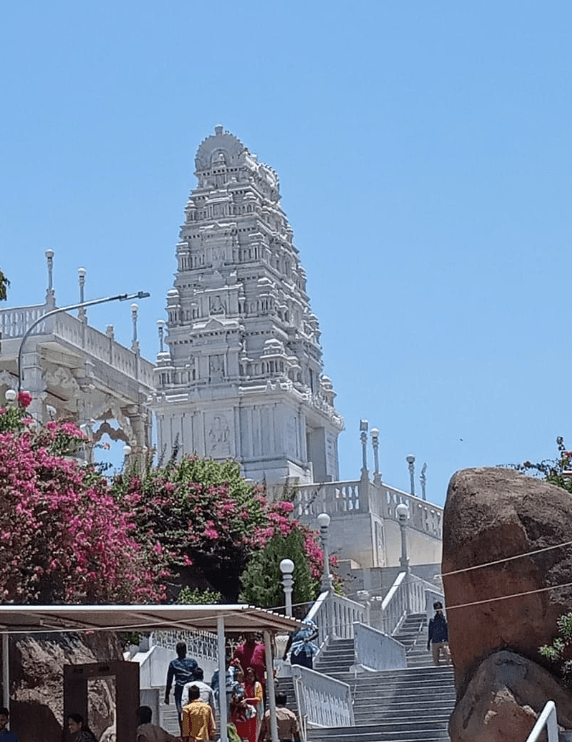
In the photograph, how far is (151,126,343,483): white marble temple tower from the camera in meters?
54.8

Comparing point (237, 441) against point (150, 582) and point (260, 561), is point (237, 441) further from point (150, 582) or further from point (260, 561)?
point (150, 582)

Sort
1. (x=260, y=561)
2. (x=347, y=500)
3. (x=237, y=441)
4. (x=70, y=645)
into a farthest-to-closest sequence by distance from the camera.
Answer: (x=237, y=441), (x=347, y=500), (x=260, y=561), (x=70, y=645)

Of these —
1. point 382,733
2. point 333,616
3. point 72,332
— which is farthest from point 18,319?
point 382,733

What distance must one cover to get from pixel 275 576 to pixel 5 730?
699 inches

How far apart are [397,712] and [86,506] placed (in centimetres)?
613

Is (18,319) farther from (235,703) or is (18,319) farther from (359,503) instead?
(235,703)

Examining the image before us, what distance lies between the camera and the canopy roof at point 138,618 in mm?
16688

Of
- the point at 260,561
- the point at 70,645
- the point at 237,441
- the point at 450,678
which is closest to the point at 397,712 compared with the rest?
the point at 450,678

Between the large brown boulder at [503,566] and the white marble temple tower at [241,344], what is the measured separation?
31526mm

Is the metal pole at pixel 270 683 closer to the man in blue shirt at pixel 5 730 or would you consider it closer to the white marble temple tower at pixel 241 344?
the man in blue shirt at pixel 5 730

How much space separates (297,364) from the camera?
185ft

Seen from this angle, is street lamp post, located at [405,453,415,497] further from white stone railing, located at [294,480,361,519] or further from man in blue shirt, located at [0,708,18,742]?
man in blue shirt, located at [0,708,18,742]

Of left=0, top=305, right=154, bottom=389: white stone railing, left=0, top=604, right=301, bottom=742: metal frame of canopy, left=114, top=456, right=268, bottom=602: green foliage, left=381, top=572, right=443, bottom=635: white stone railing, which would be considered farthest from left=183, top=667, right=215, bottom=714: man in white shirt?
left=0, top=305, right=154, bottom=389: white stone railing

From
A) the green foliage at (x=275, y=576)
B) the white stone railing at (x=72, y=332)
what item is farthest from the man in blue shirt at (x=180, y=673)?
the white stone railing at (x=72, y=332)
